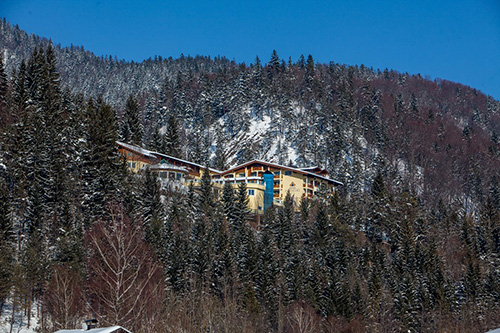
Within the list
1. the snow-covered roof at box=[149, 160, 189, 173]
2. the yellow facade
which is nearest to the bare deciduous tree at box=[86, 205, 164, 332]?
the snow-covered roof at box=[149, 160, 189, 173]

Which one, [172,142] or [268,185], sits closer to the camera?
[268,185]

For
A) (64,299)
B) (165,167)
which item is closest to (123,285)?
(64,299)

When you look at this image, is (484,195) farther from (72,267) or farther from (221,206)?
(72,267)

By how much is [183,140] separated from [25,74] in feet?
219

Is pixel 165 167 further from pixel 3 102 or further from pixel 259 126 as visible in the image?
pixel 259 126

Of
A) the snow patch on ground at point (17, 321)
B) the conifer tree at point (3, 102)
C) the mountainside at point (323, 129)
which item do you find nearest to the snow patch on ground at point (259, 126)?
the mountainside at point (323, 129)

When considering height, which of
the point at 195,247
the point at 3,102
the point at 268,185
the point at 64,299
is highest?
the point at 3,102

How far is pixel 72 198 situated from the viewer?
5194cm

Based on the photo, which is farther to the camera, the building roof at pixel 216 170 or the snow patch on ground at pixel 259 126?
the snow patch on ground at pixel 259 126

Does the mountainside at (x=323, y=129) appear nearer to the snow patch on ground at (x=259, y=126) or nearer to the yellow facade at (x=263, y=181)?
the snow patch on ground at (x=259, y=126)

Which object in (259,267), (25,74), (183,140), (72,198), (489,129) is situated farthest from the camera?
(489,129)

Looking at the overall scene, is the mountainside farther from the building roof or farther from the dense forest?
the dense forest

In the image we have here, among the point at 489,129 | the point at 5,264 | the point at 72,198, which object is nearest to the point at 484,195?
the point at 489,129

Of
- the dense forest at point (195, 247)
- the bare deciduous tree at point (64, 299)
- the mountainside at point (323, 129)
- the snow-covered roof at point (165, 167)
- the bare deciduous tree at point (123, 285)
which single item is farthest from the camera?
the mountainside at point (323, 129)
